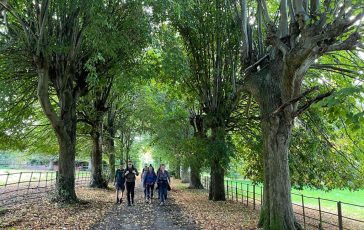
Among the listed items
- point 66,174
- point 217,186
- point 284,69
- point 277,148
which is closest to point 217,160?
point 217,186

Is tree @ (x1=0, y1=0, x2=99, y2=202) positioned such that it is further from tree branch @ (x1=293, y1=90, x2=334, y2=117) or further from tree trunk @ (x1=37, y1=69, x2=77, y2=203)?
tree branch @ (x1=293, y1=90, x2=334, y2=117)

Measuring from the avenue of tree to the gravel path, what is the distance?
7.91 ft

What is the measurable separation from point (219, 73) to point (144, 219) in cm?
835

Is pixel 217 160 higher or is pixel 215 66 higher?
pixel 215 66

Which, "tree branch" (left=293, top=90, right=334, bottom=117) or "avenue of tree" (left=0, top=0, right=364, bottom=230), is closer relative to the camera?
"tree branch" (left=293, top=90, right=334, bottom=117)

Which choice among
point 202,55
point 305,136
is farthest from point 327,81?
point 202,55

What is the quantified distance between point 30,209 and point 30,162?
72.6 metres

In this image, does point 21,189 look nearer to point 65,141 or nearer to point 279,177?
point 65,141

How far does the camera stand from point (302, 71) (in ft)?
25.5

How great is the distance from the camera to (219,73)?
16.8m

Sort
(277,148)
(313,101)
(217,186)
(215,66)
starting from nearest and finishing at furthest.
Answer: (313,101) → (277,148) → (215,66) → (217,186)

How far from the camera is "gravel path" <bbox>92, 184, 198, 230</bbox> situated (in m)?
9.85

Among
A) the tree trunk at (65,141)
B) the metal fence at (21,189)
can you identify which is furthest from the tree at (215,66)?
the metal fence at (21,189)

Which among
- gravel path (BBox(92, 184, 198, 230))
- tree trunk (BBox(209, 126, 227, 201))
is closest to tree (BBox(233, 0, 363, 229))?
gravel path (BBox(92, 184, 198, 230))
